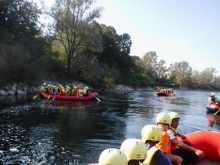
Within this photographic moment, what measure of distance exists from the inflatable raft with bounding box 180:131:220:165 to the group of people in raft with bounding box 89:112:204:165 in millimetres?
451

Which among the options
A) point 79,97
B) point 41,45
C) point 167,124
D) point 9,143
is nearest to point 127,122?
point 9,143

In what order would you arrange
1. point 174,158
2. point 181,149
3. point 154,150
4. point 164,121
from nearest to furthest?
point 154,150 → point 174,158 → point 164,121 → point 181,149

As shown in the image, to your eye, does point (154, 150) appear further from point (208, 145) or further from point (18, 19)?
point (18, 19)

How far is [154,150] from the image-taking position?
3.21m

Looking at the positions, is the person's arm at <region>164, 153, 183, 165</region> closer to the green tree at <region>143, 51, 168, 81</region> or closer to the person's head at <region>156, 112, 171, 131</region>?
the person's head at <region>156, 112, 171, 131</region>

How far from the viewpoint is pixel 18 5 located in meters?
27.7

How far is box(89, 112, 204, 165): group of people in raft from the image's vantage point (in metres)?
2.59

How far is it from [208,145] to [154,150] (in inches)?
112

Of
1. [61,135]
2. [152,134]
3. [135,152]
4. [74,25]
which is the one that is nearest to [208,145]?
[152,134]

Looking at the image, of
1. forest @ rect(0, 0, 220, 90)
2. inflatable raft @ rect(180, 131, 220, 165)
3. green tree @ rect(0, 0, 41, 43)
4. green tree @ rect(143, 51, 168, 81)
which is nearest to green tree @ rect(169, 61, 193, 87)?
green tree @ rect(143, 51, 168, 81)

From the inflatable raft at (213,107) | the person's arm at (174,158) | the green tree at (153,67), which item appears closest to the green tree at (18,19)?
the inflatable raft at (213,107)

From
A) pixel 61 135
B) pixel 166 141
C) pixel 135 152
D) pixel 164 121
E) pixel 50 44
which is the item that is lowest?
pixel 61 135

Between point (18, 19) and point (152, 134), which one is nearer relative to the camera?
point (152, 134)

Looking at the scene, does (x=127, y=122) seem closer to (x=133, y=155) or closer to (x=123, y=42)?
(x=133, y=155)
